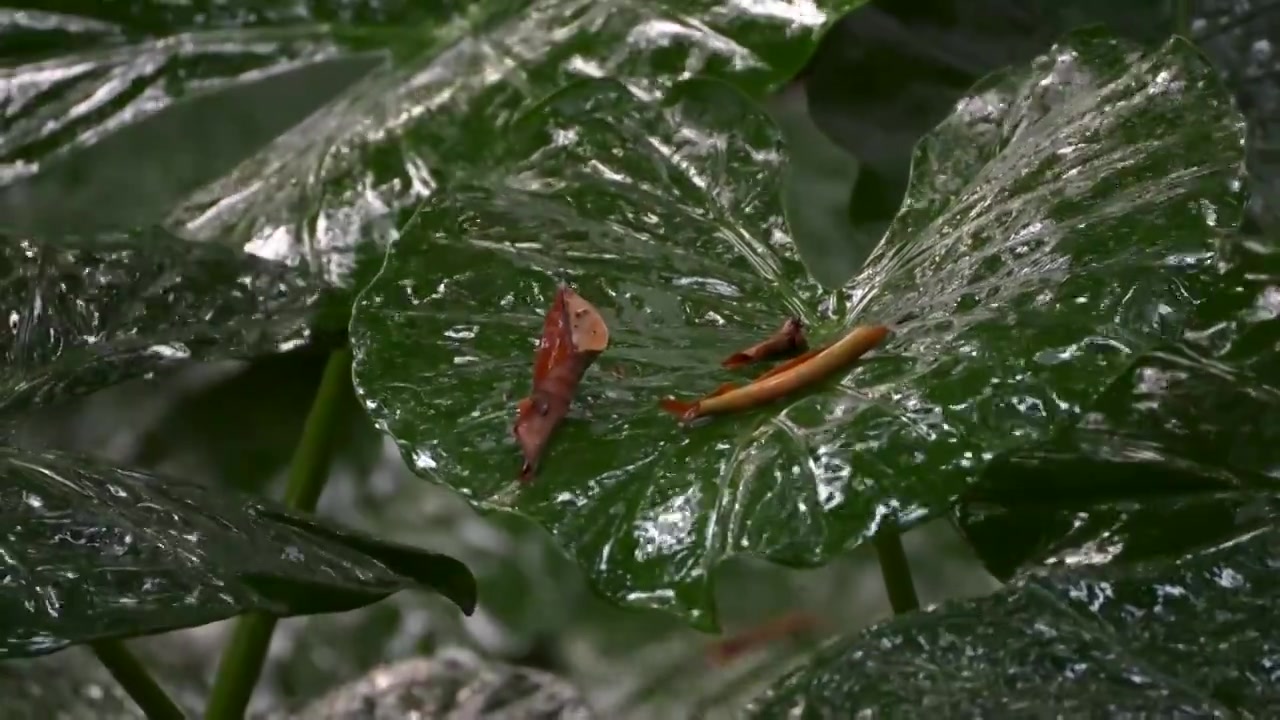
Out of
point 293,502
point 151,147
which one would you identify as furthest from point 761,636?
point 151,147

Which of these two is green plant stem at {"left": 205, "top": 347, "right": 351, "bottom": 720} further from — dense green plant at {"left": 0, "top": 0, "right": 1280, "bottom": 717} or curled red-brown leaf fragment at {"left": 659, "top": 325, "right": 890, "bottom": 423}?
curled red-brown leaf fragment at {"left": 659, "top": 325, "right": 890, "bottom": 423}

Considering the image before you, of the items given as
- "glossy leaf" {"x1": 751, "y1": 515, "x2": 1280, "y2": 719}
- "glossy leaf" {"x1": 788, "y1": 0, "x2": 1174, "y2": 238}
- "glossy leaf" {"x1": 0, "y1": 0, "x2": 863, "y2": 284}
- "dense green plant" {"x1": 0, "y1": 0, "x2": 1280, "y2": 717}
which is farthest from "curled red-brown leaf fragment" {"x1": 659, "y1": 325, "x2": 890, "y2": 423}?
"glossy leaf" {"x1": 788, "y1": 0, "x2": 1174, "y2": 238}

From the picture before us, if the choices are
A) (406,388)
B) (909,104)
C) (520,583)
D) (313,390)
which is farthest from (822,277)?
(406,388)

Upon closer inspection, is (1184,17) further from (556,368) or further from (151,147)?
(151,147)

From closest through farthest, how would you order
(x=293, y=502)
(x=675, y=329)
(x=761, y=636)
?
(x=675, y=329) → (x=293, y=502) → (x=761, y=636)

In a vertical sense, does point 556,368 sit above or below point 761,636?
above

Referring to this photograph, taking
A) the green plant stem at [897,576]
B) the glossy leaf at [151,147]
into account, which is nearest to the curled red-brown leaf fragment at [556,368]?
the green plant stem at [897,576]

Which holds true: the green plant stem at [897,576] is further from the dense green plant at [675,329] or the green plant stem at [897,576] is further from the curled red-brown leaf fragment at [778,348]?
the curled red-brown leaf fragment at [778,348]
